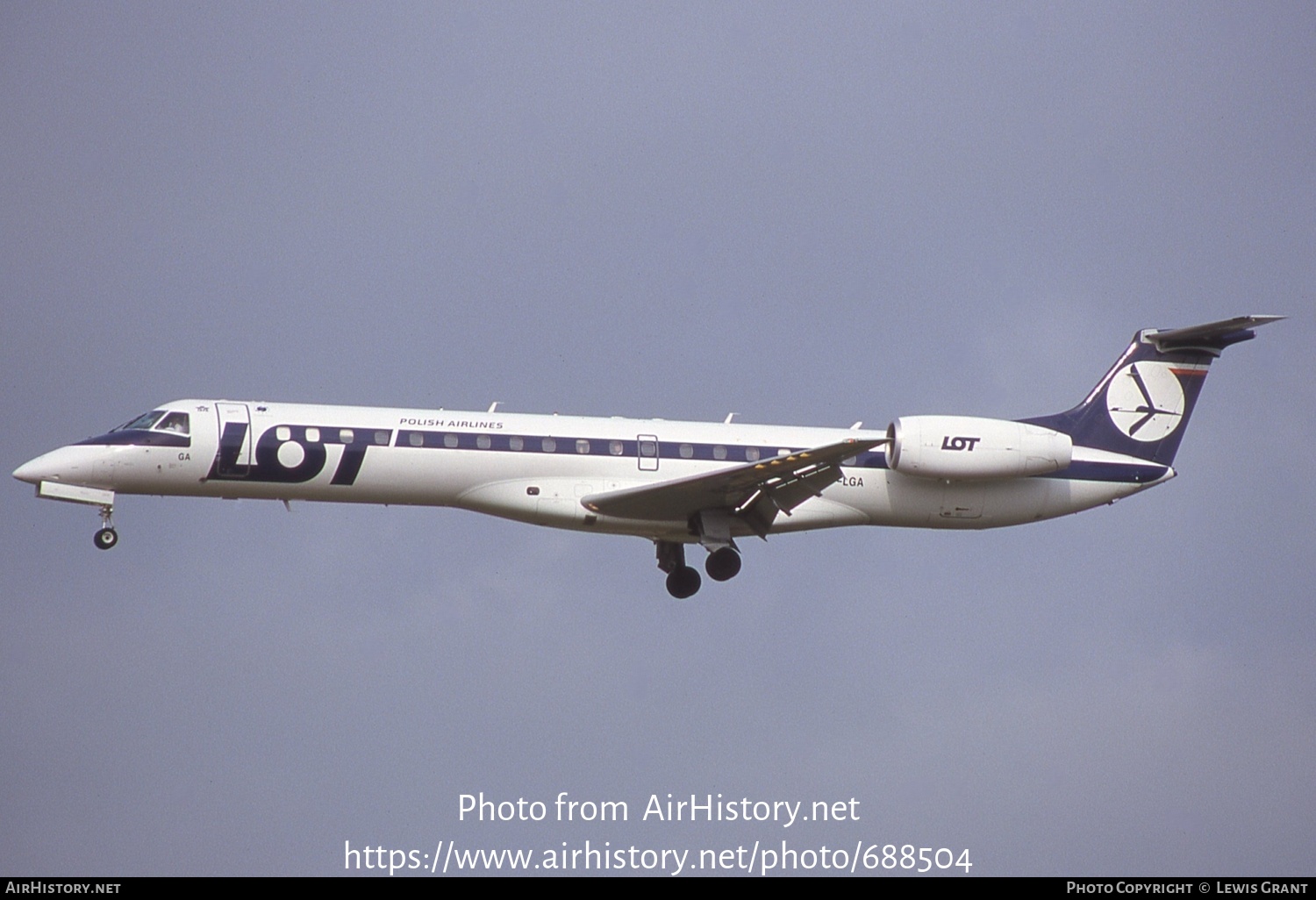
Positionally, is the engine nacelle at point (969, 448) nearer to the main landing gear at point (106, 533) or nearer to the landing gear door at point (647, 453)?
the landing gear door at point (647, 453)

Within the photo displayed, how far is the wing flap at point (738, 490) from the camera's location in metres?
28.3

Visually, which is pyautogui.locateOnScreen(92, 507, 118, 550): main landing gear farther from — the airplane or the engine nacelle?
the engine nacelle

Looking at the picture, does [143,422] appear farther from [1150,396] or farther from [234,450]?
[1150,396]

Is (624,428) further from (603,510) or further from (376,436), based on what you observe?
(376,436)

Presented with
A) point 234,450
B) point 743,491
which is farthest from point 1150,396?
point 234,450

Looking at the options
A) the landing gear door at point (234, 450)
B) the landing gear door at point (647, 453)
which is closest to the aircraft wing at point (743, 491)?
the landing gear door at point (647, 453)

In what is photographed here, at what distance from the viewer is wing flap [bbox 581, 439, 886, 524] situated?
28.3 metres

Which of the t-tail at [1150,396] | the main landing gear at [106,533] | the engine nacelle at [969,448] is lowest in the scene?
the main landing gear at [106,533]

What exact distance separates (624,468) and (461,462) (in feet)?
9.42

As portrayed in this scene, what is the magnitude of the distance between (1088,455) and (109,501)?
17682mm

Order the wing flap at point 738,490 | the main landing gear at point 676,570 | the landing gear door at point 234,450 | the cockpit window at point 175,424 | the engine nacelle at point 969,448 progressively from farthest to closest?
the main landing gear at point 676,570
the engine nacelle at point 969,448
the cockpit window at point 175,424
the landing gear door at point 234,450
the wing flap at point 738,490

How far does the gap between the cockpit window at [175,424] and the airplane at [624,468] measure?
3 centimetres

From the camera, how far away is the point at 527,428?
3002cm

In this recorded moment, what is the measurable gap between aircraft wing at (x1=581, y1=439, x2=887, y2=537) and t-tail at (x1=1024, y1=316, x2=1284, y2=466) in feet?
19.4
